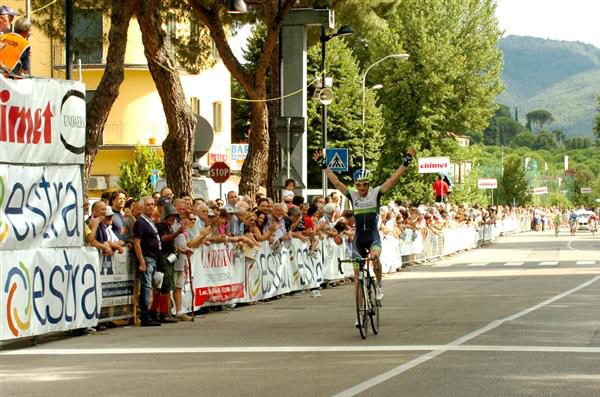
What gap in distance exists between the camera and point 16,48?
49.9ft

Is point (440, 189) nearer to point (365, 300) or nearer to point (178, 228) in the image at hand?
point (178, 228)

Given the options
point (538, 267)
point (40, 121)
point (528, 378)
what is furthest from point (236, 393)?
point (538, 267)

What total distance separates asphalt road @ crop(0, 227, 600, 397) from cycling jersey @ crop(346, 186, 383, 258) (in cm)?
107

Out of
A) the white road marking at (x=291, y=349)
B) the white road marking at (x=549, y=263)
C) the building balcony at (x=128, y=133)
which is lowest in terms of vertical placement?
the white road marking at (x=549, y=263)

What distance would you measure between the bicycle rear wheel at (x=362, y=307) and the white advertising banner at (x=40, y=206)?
3.82m

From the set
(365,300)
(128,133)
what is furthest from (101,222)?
(128,133)

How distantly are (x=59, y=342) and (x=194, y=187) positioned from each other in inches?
606

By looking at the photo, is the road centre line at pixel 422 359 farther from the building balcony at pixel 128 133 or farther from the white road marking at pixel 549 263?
the building balcony at pixel 128 133

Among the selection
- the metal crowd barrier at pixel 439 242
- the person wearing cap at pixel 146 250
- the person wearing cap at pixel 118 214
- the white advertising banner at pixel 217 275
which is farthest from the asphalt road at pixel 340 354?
the metal crowd barrier at pixel 439 242

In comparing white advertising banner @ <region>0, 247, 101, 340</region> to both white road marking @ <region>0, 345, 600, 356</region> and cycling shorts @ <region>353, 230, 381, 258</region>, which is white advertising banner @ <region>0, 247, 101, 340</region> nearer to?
white road marking @ <region>0, 345, 600, 356</region>

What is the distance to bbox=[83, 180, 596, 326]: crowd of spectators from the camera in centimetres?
1808

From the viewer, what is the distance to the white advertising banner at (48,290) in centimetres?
1477

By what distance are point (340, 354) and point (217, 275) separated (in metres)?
8.11

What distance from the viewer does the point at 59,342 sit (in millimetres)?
15641
